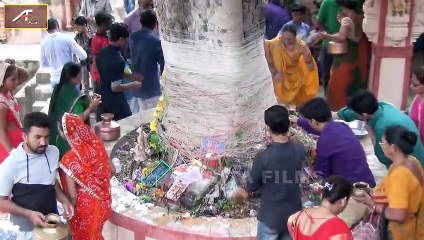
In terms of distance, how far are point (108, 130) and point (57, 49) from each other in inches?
89.7

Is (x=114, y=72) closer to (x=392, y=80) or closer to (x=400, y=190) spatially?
(x=392, y=80)

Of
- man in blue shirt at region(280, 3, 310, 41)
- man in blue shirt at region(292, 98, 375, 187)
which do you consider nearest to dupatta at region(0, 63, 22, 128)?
man in blue shirt at region(292, 98, 375, 187)

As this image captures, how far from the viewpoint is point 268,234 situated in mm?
3955

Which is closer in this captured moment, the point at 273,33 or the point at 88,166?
the point at 88,166

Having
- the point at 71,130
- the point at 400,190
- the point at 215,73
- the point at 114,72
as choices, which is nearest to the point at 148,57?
the point at 114,72

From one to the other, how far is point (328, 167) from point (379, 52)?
3.01 metres

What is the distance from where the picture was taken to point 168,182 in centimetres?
479

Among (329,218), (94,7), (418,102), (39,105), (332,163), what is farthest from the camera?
(94,7)

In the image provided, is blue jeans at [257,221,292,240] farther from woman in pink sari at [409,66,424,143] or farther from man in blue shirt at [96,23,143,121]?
man in blue shirt at [96,23,143,121]

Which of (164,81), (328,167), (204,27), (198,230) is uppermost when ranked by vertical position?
(204,27)

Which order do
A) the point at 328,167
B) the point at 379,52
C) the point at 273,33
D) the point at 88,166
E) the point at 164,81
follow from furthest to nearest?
the point at 273,33
the point at 379,52
the point at 164,81
the point at 328,167
the point at 88,166

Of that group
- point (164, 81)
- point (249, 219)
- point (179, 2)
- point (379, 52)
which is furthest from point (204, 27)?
point (379, 52)

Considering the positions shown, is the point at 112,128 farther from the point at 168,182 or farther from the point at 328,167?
the point at 328,167

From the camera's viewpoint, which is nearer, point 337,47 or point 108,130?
point 108,130
